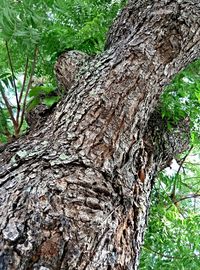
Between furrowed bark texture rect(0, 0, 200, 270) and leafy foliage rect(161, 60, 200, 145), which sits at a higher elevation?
leafy foliage rect(161, 60, 200, 145)

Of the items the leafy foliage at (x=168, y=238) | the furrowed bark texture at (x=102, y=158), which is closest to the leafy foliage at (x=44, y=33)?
the furrowed bark texture at (x=102, y=158)

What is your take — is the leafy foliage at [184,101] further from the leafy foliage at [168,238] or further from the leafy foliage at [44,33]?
the leafy foliage at [168,238]

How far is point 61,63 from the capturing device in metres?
2.39

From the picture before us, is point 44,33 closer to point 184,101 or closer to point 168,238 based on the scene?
point 184,101

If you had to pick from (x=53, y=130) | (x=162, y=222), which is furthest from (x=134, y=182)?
(x=162, y=222)

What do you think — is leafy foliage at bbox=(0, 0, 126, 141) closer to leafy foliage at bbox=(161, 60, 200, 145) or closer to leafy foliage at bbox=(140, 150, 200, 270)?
leafy foliage at bbox=(161, 60, 200, 145)

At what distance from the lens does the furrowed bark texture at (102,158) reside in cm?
119

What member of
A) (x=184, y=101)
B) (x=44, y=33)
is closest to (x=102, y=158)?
(x=184, y=101)

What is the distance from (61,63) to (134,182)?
3.49 feet

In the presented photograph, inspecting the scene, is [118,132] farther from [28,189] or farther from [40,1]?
[40,1]

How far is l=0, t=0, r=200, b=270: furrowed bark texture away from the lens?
1.19 meters

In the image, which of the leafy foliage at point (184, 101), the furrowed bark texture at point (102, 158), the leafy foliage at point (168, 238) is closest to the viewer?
the furrowed bark texture at point (102, 158)

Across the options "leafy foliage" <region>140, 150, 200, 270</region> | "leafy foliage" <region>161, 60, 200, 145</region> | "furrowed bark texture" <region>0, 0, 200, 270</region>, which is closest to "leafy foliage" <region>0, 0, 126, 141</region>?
"furrowed bark texture" <region>0, 0, 200, 270</region>

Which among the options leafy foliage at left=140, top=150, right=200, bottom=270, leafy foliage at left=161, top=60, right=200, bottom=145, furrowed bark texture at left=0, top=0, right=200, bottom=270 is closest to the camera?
→ furrowed bark texture at left=0, top=0, right=200, bottom=270
